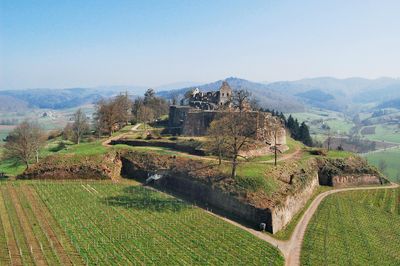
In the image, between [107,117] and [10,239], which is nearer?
[10,239]

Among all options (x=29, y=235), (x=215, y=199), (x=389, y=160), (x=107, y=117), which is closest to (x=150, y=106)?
(x=107, y=117)

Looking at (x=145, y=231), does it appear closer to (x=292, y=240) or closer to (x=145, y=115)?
(x=292, y=240)

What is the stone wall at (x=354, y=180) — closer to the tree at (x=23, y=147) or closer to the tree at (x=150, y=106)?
the tree at (x=23, y=147)

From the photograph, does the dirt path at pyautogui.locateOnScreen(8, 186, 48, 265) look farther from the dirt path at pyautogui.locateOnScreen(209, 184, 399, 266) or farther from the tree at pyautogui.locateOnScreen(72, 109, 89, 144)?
the tree at pyautogui.locateOnScreen(72, 109, 89, 144)

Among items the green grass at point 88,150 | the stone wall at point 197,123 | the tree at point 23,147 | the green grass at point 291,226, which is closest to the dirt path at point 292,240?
the green grass at point 291,226

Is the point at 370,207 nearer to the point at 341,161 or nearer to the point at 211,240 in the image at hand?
the point at 341,161

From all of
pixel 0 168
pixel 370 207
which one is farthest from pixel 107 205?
pixel 370 207

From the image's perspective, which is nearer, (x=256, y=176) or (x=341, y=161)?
(x=256, y=176)
